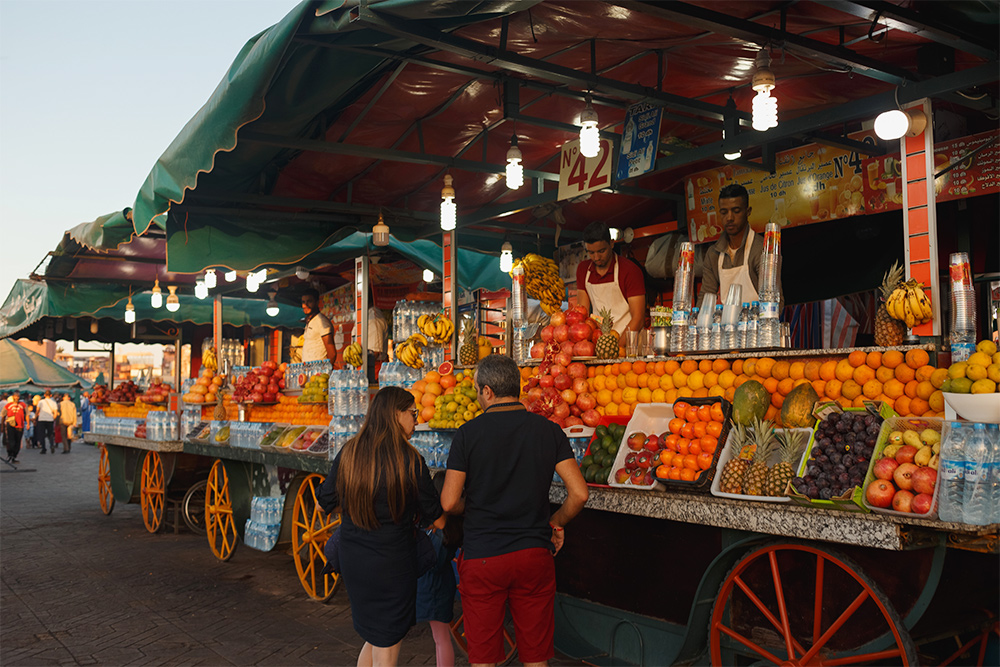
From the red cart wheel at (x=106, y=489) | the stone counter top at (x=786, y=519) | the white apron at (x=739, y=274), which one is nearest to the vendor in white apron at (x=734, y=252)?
the white apron at (x=739, y=274)

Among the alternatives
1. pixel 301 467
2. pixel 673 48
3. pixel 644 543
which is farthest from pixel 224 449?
pixel 673 48

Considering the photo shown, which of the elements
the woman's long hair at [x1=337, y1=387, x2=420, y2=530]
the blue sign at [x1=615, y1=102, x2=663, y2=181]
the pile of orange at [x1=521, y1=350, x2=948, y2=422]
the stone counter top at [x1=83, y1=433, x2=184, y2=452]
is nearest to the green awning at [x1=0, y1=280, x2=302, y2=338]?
the stone counter top at [x1=83, y1=433, x2=184, y2=452]

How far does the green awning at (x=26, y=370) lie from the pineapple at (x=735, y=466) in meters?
25.7

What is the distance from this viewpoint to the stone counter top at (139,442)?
30.2 feet

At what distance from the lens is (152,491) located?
9891 mm

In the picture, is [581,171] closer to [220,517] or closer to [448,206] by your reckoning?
[448,206]

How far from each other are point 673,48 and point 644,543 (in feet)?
11.1

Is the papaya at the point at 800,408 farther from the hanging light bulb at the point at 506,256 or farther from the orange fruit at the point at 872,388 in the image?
the hanging light bulb at the point at 506,256

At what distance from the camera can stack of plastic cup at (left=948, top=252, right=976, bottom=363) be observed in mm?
3447

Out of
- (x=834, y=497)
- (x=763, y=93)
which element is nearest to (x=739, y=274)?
(x=763, y=93)

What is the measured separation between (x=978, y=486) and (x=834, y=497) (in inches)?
20.4

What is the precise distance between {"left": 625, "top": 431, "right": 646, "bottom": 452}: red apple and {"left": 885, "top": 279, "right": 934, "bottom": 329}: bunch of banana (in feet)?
4.52

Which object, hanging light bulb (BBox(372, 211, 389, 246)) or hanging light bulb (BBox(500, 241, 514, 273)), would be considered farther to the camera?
hanging light bulb (BBox(500, 241, 514, 273))

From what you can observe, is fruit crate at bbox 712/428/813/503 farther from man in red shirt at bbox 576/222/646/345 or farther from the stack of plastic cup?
man in red shirt at bbox 576/222/646/345
